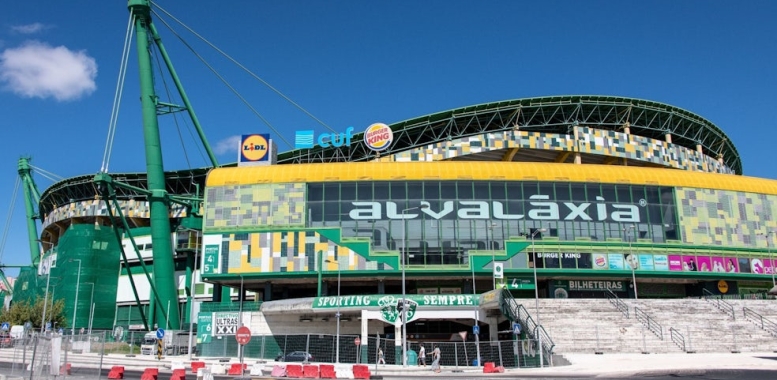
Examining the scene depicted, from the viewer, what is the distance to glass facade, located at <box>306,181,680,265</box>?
2581 inches

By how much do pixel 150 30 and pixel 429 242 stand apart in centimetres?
3871

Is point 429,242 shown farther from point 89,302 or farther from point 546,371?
point 89,302

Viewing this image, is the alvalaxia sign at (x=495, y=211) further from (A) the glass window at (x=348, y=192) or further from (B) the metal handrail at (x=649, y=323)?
(B) the metal handrail at (x=649, y=323)

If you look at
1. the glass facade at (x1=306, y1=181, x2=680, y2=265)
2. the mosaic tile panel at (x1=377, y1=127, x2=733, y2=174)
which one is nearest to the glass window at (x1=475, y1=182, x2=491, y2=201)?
the glass facade at (x1=306, y1=181, x2=680, y2=265)

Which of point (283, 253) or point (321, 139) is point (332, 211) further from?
point (321, 139)

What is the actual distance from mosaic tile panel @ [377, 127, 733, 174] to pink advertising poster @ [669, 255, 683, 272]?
78.6 feet

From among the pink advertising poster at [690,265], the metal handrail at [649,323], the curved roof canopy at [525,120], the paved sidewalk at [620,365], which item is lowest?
the paved sidewalk at [620,365]

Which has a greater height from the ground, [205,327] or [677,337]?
[205,327]

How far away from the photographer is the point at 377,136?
76875 mm

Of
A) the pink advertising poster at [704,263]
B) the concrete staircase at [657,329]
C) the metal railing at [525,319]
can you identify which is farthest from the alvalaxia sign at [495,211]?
the metal railing at [525,319]

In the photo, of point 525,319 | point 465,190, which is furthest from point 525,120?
point 525,319

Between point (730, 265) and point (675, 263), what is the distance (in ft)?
20.3

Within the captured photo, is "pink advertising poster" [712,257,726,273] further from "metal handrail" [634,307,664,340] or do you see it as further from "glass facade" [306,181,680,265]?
"metal handrail" [634,307,664,340]

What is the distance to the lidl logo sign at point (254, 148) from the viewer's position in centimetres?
7388
